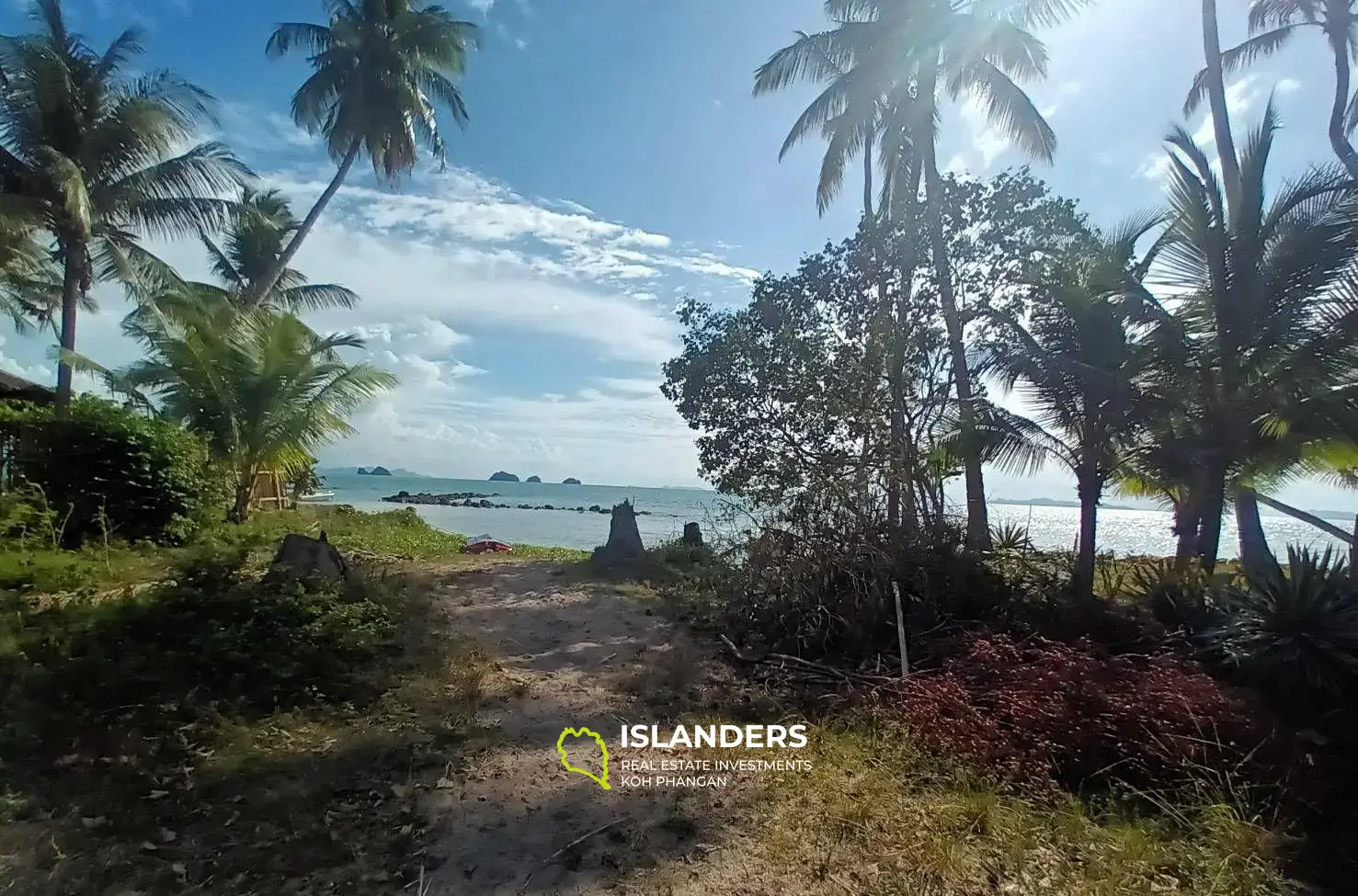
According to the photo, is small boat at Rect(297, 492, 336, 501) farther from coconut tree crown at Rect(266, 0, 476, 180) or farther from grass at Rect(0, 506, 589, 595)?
coconut tree crown at Rect(266, 0, 476, 180)

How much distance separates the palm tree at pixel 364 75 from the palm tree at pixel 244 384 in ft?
12.2

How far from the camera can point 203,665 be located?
4.34m

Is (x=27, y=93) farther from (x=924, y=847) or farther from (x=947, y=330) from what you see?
(x=924, y=847)

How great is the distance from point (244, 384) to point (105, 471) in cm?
266

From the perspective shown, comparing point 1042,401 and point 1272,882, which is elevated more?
point 1042,401

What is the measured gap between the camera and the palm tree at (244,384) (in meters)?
10.7

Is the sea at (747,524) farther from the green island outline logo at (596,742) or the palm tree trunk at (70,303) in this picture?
the palm tree trunk at (70,303)

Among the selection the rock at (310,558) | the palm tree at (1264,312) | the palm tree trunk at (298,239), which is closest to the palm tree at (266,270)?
the palm tree trunk at (298,239)

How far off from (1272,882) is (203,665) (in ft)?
19.3

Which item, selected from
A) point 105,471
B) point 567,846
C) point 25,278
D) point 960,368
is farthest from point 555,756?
point 25,278

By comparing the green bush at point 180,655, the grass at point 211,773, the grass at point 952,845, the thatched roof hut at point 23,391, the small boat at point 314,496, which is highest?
the thatched roof hut at point 23,391

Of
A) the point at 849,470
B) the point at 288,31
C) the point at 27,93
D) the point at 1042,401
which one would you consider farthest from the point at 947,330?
the point at 288,31

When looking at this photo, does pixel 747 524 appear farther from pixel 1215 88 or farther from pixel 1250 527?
pixel 1215 88

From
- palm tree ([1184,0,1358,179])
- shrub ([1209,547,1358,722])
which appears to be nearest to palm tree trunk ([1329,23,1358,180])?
palm tree ([1184,0,1358,179])
